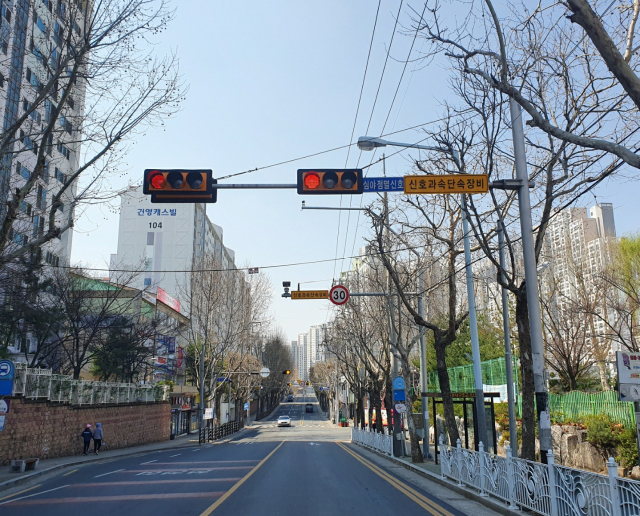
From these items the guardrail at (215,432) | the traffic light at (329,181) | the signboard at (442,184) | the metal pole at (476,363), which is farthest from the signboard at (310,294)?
the guardrail at (215,432)

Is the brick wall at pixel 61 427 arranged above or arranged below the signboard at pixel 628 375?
below

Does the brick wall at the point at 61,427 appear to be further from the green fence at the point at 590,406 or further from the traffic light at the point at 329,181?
the green fence at the point at 590,406

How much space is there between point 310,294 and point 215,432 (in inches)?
1219

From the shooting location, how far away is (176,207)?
7681 cm

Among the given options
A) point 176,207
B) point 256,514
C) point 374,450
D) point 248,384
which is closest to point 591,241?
point 374,450

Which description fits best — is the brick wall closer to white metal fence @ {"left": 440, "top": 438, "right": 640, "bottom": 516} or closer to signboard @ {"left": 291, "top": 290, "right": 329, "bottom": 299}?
signboard @ {"left": 291, "top": 290, "right": 329, "bottom": 299}

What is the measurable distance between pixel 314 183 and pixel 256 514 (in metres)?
5.91

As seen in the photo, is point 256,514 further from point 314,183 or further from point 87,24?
point 87,24

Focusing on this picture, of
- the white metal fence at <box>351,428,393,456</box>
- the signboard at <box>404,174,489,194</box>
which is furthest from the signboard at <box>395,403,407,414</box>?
the signboard at <box>404,174,489,194</box>

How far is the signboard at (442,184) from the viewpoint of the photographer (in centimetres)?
946

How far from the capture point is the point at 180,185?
9.80 meters

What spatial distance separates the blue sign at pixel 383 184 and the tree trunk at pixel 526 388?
406 cm

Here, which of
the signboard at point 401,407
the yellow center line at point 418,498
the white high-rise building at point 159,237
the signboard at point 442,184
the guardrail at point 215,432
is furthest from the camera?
the white high-rise building at point 159,237

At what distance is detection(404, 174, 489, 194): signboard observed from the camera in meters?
9.46
